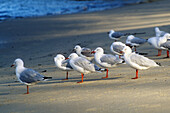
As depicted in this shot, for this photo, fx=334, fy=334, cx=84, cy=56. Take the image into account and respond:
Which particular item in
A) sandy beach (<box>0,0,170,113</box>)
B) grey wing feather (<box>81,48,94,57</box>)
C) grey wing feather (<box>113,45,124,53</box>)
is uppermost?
grey wing feather (<box>113,45,124,53</box>)

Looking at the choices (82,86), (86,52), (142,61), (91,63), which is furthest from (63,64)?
(142,61)

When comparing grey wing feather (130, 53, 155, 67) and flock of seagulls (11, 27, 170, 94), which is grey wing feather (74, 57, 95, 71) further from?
grey wing feather (130, 53, 155, 67)

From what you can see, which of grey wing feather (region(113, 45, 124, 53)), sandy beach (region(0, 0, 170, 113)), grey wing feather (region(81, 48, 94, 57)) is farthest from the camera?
grey wing feather (region(81, 48, 94, 57))

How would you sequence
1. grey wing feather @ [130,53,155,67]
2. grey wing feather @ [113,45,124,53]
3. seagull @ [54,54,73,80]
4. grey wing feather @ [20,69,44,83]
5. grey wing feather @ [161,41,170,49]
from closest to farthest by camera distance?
grey wing feather @ [20,69,44,83], grey wing feather @ [130,53,155,67], seagull @ [54,54,73,80], grey wing feather @ [161,41,170,49], grey wing feather @ [113,45,124,53]

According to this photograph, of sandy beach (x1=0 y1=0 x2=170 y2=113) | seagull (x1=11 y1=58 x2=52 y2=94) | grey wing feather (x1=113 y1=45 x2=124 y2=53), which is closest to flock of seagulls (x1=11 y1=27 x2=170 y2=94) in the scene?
seagull (x1=11 y1=58 x2=52 y2=94)

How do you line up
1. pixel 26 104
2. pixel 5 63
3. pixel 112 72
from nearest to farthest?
pixel 26 104 → pixel 112 72 → pixel 5 63

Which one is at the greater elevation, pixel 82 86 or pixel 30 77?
pixel 30 77

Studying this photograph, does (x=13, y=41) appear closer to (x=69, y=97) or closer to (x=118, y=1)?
(x=69, y=97)

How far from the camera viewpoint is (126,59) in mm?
7988

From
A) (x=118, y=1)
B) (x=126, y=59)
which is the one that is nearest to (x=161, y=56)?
(x=126, y=59)

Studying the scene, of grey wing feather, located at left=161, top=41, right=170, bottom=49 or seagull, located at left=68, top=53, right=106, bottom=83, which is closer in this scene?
seagull, located at left=68, top=53, right=106, bottom=83

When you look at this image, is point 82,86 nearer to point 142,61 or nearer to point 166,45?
point 142,61

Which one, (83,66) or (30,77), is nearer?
(30,77)

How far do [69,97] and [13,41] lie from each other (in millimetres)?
10425
